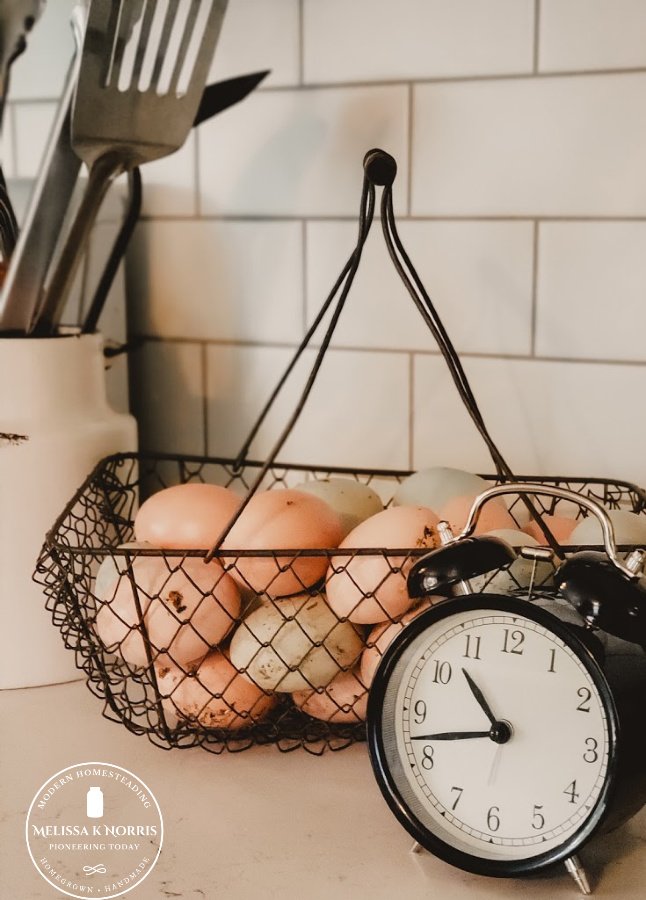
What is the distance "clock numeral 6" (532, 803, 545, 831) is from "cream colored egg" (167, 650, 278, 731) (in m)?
0.22

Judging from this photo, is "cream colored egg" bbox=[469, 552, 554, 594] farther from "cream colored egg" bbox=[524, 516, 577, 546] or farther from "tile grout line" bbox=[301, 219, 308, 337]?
"tile grout line" bbox=[301, 219, 308, 337]

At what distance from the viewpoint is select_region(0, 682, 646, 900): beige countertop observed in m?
0.53

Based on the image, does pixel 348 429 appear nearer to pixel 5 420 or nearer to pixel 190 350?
pixel 190 350

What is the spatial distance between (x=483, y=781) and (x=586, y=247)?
50 centimetres

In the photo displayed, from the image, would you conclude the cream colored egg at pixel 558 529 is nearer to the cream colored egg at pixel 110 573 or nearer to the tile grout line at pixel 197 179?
the cream colored egg at pixel 110 573

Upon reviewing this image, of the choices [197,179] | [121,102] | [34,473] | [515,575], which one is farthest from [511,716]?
[197,179]

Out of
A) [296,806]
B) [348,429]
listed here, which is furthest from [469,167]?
[296,806]

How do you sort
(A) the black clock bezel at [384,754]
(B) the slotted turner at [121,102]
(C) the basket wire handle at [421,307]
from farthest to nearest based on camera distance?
1. (B) the slotted turner at [121,102]
2. (C) the basket wire handle at [421,307]
3. (A) the black clock bezel at [384,754]

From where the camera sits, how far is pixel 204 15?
96 cm

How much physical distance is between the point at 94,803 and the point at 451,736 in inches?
9.4

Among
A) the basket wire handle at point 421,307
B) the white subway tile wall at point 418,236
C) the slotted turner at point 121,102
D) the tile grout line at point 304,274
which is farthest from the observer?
the tile grout line at point 304,274

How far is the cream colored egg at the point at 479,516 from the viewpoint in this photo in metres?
0.68

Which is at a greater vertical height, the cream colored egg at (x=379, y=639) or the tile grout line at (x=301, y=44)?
the tile grout line at (x=301, y=44)

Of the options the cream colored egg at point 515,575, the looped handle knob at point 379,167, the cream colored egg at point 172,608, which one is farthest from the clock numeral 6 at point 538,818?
the looped handle knob at point 379,167
